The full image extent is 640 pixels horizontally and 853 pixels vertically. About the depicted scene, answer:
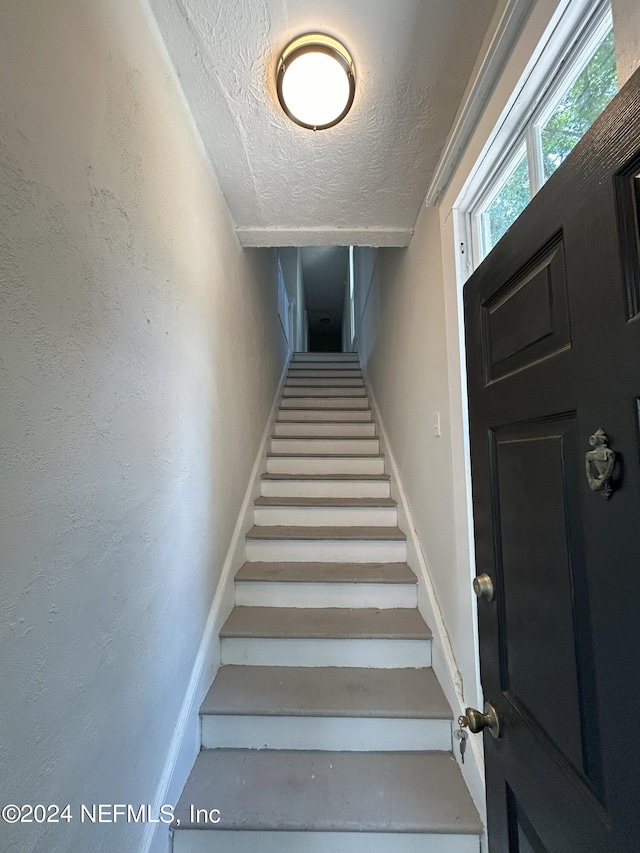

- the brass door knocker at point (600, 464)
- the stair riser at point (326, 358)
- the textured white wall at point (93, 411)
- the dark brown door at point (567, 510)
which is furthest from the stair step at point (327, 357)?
the brass door knocker at point (600, 464)

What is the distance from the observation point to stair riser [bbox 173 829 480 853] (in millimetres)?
1068

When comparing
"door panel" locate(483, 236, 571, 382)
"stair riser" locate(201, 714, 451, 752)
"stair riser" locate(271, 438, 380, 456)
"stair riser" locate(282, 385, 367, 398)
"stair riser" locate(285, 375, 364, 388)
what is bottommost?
"stair riser" locate(201, 714, 451, 752)

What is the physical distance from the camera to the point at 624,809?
442 mm

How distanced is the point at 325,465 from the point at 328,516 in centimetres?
54

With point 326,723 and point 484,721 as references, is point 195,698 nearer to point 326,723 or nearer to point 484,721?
point 326,723

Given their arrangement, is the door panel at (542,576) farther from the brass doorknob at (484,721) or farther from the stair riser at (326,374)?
the stair riser at (326,374)

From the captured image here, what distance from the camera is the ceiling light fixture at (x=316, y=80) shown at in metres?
0.98

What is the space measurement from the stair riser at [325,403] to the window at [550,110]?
2330mm

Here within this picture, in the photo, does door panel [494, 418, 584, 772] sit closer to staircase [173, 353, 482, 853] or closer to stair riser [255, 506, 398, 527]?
staircase [173, 353, 482, 853]

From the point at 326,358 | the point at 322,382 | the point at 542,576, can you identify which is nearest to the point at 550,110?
the point at 542,576

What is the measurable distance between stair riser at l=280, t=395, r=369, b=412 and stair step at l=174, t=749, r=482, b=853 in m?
2.57

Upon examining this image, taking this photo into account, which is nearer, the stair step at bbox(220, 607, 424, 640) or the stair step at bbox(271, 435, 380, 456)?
the stair step at bbox(220, 607, 424, 640)

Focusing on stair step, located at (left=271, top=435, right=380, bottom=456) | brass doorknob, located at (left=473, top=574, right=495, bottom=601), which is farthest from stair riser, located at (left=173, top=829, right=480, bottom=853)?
stair step, located at (left=271, top=435, right=380, bottom=456)

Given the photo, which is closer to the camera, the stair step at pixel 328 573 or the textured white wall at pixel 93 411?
the textured white wall at pixel 93 411
